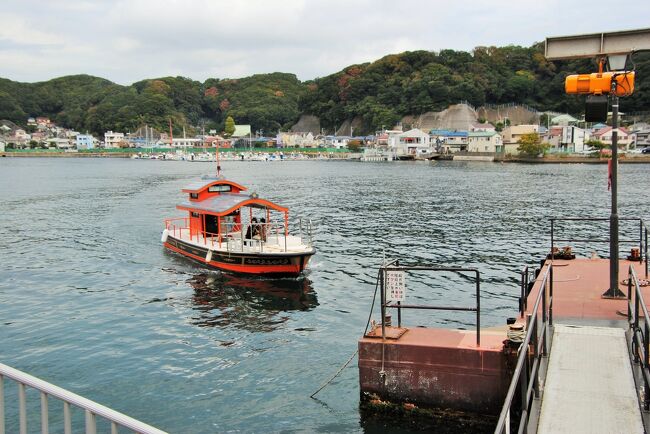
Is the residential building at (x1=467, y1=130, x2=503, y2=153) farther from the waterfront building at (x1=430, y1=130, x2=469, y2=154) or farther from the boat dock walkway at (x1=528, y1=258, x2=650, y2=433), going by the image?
the boat dock walkway at (x1=528, y1=258, x2=650, y2=433)

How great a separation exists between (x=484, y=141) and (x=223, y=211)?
501 ft

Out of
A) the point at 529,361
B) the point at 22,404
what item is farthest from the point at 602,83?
the point at 22,404

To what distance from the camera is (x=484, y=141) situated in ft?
555

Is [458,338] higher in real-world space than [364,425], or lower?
higher

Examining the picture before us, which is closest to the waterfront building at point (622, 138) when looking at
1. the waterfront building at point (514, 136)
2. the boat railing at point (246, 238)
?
the waterfront building at point (514, 136)

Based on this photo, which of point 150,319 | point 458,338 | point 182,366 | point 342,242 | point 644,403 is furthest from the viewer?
point 342,242

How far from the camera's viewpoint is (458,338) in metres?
11.5

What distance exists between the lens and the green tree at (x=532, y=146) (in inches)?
5738

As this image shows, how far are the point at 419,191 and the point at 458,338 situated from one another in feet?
196

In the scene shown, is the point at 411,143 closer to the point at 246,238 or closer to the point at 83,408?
the point at 246,238

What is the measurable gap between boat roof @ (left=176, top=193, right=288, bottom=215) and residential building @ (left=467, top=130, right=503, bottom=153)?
147 metres

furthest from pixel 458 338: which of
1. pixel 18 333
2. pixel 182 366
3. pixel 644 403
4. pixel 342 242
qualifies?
pixel 342 242

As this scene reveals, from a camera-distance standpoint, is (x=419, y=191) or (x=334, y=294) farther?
(x=419, y=191)

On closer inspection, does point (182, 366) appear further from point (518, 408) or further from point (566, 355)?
point (566, 355)
